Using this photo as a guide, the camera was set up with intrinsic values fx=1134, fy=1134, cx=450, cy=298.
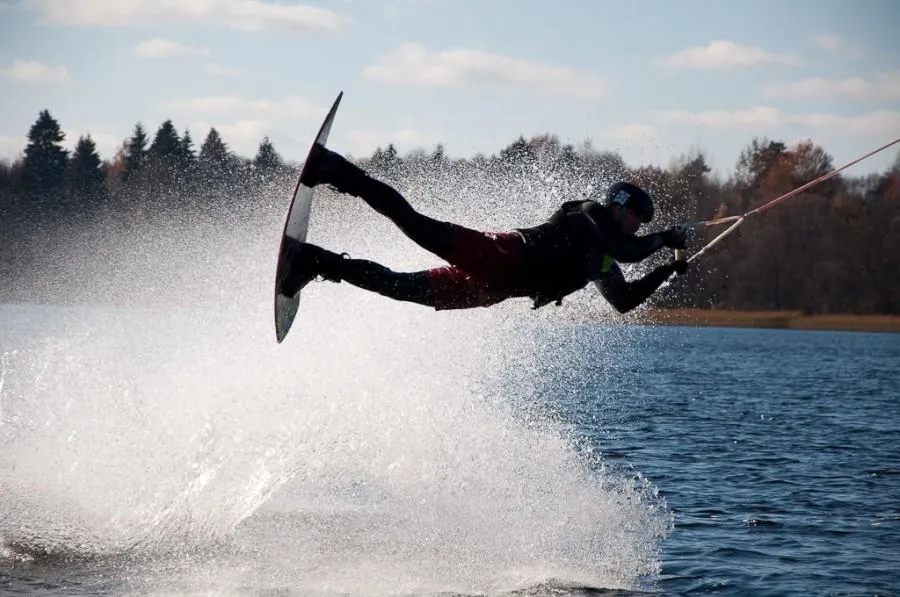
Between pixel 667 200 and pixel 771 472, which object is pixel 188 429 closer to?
pixel 771 472

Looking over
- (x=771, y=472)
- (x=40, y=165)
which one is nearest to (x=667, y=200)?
(x=771, y=472)

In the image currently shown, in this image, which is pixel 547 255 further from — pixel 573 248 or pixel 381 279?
pixel 381 279

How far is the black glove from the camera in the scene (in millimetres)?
8852

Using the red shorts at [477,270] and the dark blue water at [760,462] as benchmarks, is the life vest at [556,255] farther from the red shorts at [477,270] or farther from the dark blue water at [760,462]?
the dark blue water at [760,462]

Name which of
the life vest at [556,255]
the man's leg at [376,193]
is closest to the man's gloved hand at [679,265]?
the life vest at [556,255]

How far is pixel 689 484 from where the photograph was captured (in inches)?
556

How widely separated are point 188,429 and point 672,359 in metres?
34.0

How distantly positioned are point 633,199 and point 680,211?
40298 mm

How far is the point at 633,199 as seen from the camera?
9000mm

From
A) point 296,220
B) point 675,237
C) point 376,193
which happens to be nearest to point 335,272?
point 296,220

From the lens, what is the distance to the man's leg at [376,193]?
27.3 feet

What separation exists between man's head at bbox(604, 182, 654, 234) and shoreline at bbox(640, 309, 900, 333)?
187 ft

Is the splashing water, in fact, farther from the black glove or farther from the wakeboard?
the black glove

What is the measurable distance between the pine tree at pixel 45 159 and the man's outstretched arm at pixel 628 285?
2391 inches
